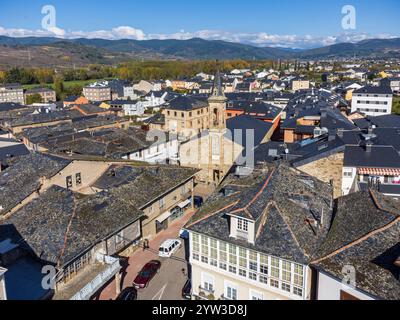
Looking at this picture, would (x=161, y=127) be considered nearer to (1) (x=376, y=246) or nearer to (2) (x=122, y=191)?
(2) (x=122, y=191)

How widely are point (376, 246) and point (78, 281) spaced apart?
15.1 metres

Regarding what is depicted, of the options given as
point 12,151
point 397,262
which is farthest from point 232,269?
point 12,151

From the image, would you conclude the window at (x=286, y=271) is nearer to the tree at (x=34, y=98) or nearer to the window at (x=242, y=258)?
the window at (x=242, y=258)

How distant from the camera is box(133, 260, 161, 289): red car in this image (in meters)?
23.2

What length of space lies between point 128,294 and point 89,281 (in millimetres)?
3113

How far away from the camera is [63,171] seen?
30422 mm

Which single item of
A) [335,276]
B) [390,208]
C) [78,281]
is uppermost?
[390,208]

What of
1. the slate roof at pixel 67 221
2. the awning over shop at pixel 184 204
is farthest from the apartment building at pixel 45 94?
the slate roof at pixel 67 221

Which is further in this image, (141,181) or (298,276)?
(141,181)

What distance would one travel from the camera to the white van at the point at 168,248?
27.0m

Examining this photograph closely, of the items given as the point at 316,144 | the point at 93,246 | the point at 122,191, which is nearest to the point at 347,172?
the point at 316,144

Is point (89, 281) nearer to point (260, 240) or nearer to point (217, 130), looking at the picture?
point (260, 240)

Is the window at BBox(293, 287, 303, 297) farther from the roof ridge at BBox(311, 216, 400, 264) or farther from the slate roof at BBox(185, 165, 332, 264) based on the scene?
the roof ridge at BBox(311, 216, 400, 264)

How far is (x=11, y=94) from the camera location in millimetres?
123875
